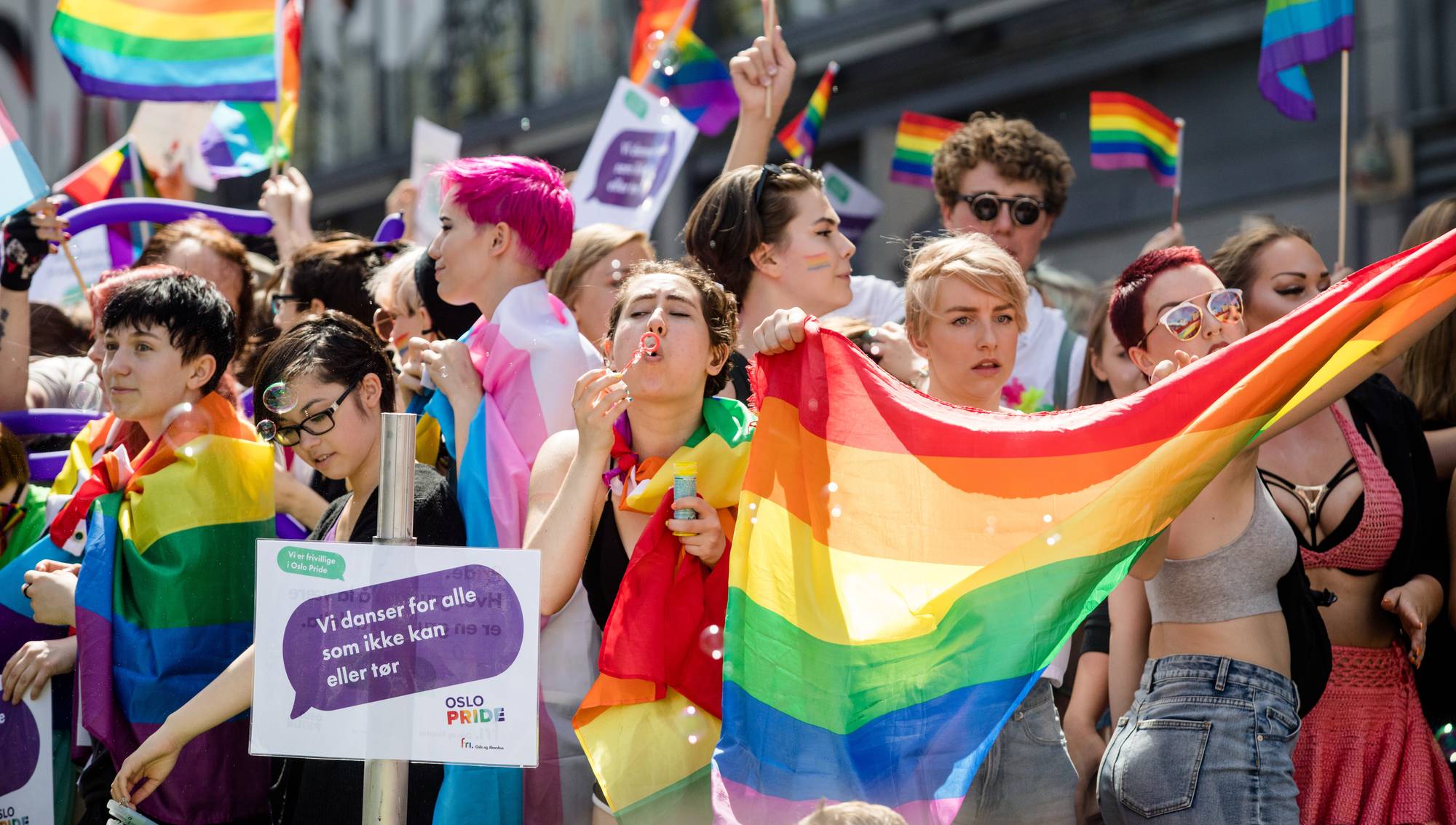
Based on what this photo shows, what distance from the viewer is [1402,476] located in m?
3.51

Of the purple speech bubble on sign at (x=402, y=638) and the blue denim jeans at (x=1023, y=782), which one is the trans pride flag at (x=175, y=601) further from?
the blue denim jeans at (x=1023, y=782)

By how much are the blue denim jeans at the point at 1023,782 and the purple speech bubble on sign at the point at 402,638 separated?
1.05m

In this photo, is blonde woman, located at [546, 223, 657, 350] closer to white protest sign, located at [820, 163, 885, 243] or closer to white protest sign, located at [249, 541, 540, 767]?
white protest sign, located at [820, 163, 885, 243]

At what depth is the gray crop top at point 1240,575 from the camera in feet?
10.3

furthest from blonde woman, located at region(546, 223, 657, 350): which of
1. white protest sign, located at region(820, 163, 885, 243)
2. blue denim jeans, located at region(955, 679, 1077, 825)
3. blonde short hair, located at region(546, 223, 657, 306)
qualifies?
blue denim jeans, located at region(955, 679, 1077, 825)

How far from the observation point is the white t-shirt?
5.03m

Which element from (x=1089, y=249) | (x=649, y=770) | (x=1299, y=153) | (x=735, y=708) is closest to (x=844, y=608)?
(x=735, y=708)

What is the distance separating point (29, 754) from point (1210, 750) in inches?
110

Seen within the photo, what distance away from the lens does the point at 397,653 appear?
267cm

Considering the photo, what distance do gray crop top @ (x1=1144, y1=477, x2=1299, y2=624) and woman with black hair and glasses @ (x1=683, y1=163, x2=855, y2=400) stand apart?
1.34 metres

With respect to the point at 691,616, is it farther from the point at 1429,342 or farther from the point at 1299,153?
the point at 1299,153

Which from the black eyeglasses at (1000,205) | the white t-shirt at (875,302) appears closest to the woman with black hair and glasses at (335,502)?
the white t-shirt at (875,302)

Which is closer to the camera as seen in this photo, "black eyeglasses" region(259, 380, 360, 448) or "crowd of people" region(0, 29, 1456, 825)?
"crowd of people" region(0, 29, 1456, 825)

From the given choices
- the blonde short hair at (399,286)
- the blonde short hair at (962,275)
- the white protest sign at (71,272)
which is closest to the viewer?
the blonde short hair at (962,275)
